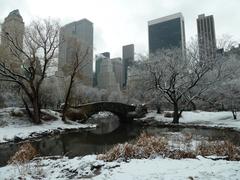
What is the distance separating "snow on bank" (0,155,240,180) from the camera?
6785 millimetres

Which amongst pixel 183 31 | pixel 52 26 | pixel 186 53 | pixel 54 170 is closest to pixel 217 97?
pixel 186 53

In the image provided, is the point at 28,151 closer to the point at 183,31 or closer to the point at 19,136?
the point at 19,136

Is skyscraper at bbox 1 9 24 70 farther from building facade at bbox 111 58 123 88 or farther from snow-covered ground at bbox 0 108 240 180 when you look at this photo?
building facade at bbox 111 58 123 88

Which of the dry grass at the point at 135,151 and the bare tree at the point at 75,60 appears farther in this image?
the bare tree at the point at 75,60

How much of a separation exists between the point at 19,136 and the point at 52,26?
12048 millimetres

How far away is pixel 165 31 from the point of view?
149ft

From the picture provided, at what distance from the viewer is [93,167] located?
8328 mm

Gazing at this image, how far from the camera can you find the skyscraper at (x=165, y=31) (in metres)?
40.7

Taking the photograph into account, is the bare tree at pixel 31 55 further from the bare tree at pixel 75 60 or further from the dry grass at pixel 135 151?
the dry grass at pixel 135 151

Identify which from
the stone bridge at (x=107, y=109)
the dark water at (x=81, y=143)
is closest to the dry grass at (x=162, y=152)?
the dark water at (x=81, y=143)

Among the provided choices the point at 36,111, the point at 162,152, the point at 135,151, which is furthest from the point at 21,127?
the point at 162,152

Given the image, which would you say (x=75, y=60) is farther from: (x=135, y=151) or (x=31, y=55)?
(x=135, y=151)

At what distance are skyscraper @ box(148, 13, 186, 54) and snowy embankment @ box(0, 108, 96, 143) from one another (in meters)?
20.1

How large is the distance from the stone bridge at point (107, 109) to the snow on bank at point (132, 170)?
79.7ft
